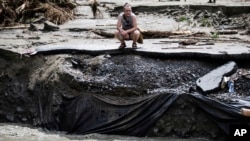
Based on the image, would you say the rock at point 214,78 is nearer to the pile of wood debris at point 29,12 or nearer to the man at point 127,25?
the man at point 127,25

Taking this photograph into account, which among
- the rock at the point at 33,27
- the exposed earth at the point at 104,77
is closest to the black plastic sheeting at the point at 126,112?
the exposed earth at the point at 104,77

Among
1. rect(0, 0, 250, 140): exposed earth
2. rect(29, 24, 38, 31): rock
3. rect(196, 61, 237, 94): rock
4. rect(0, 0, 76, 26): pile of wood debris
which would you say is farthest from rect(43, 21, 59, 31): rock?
rect(196, 61, 237, 94): rock

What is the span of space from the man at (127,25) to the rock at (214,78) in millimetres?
1529

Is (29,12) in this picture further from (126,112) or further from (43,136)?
(126,112)

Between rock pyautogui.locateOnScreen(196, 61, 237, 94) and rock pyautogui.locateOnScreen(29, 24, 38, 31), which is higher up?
rock pyautogui.locateOnScreen(196, 61, 237, 94)

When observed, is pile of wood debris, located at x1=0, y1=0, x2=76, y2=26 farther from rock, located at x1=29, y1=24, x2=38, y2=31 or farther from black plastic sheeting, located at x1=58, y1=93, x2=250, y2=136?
black plastic sheeting, located at x1=58, y1=93, x2=250, y2=136

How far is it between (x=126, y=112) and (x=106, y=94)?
1.78 ft

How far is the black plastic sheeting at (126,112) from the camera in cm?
706

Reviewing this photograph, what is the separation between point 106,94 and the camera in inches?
304

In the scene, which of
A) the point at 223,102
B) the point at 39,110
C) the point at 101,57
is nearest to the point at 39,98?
the point at 39,110

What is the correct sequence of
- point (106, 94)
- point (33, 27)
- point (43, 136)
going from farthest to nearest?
point (33, 27) → point (106, 94) → point (43, 136)

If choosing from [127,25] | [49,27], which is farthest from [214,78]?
[49,27]

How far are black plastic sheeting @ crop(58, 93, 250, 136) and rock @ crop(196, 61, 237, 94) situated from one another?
22 cm

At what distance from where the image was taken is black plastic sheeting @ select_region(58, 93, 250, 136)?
7059mm
